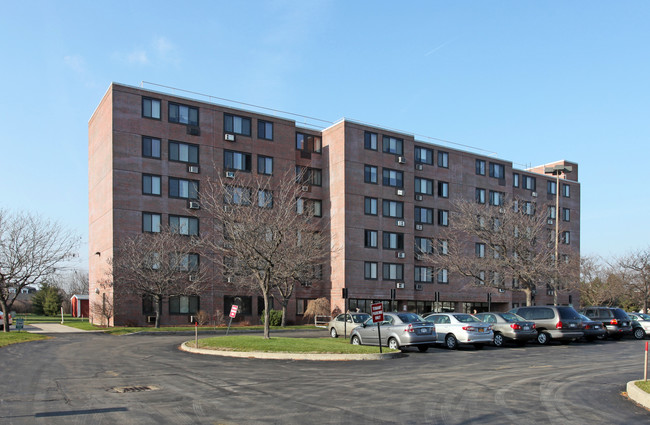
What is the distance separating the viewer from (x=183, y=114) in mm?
45500

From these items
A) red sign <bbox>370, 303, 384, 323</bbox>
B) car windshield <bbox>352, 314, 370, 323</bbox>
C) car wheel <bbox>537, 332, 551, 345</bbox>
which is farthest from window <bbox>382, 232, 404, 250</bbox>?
red sign <bbox>370, 303, 384, 323</bbox>

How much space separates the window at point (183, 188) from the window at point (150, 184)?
995 mm

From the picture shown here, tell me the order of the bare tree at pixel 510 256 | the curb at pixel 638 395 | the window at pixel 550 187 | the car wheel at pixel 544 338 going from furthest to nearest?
the window at pixel 550 187 < the bare tree at pixel 510 256 < the car wheel at pixel 544 338 < the curb at pixel 638 395

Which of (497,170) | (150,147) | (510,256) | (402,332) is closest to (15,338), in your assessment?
(150,147)

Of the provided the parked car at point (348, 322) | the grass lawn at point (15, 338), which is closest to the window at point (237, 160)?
the parked car at point (348, 322)

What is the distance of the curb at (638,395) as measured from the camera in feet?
36.5

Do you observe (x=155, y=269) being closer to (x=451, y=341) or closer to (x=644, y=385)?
(x=451, y=341)

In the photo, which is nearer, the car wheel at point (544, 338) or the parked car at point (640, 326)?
the car wheel at point (544, 338)

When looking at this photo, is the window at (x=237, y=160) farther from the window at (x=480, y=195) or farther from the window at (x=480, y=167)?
the window at (x=480, y=167)

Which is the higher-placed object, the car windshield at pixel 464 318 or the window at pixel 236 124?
the window at pixel 236 124

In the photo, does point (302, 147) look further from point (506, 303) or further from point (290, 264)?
point (506, 303)

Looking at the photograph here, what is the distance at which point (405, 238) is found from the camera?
175 ft

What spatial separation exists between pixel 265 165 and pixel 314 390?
37.3 m

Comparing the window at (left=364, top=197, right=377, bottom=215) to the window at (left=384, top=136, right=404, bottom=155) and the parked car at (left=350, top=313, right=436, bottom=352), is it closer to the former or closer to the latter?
the window at (left=384, top=136, right=404, bottom=155)
